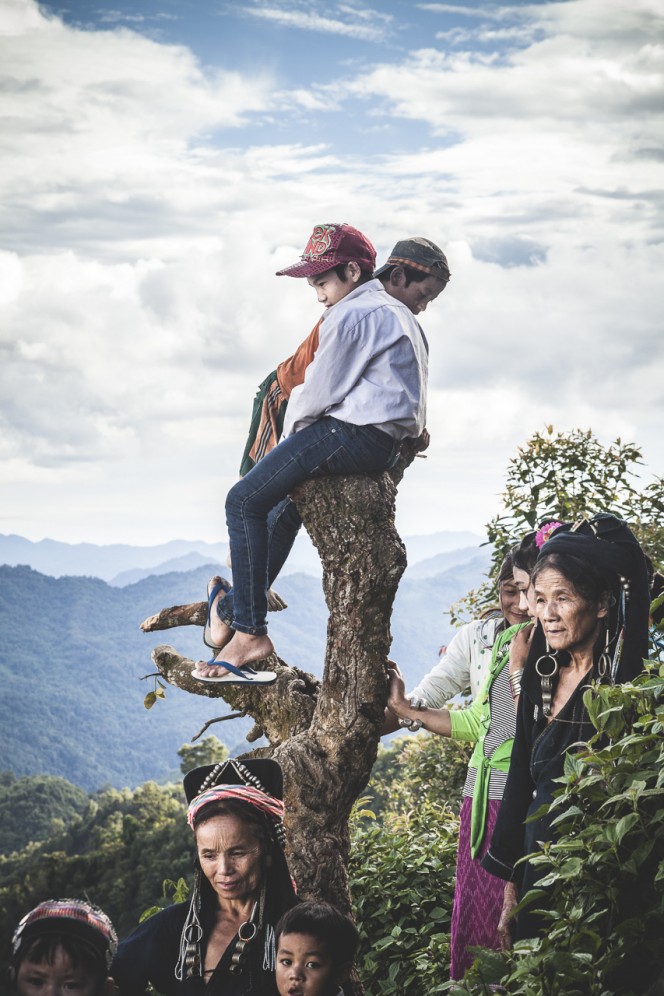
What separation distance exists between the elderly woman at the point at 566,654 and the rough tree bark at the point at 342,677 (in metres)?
1.09

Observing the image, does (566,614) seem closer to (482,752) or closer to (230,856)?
(482,752)

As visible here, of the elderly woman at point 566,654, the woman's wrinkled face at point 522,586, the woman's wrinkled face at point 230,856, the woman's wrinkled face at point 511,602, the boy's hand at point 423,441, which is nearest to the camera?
the woman's wrinkled face at point 230,856

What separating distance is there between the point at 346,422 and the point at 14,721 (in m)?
147

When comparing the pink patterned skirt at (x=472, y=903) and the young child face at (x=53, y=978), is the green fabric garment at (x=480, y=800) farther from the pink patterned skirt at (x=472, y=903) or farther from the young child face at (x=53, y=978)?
the young child face at (x=53, y=978)

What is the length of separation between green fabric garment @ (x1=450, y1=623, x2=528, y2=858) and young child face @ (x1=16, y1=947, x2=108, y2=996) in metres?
1.62

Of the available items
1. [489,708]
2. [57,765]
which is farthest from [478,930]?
[57,765]

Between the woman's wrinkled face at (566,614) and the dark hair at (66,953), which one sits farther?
the woman's wrinkled face at (566,614)

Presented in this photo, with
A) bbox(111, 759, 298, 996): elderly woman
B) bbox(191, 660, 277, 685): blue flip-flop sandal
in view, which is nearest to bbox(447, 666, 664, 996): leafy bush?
bbox(111, 759, 298, 996): elderly woman

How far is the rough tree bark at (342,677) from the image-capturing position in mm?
4316

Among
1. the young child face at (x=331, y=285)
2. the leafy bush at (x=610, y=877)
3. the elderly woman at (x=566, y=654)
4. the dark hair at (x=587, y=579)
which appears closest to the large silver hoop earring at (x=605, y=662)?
the elderly woman at (x=566, y=654)

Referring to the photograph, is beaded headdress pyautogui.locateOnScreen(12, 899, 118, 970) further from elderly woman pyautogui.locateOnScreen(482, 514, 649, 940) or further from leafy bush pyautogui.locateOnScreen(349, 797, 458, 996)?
leafy bush pyautogui.locateOnScreen(349, 797, 458, 996)

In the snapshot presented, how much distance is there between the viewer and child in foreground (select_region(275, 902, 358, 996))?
2830 mm

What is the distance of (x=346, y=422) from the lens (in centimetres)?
413

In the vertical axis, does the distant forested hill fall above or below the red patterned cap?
above
